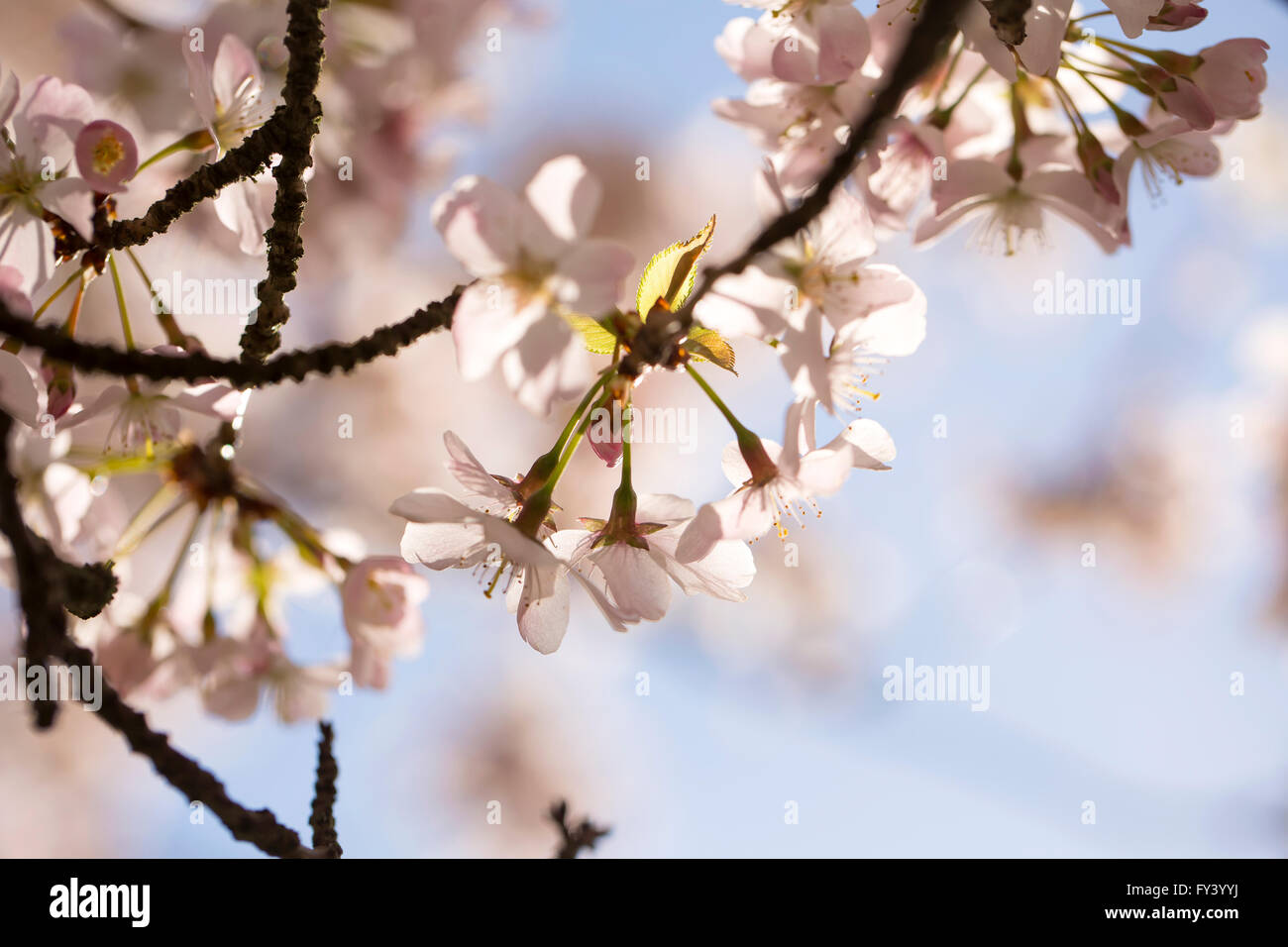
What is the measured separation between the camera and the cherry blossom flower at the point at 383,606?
1278 mm

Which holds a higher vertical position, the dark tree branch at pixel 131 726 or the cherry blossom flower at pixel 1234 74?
the cherry blossom flower at pixel 1234 74

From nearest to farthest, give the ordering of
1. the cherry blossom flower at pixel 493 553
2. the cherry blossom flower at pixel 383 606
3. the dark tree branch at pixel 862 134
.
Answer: the dark tree branch at pixel 862 134 → the cherry blossom flower at pixel 493 553 → the cherry blossom flower at pixel 383 606

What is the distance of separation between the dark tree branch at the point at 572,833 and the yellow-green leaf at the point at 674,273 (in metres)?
0.48

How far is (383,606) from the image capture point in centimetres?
130

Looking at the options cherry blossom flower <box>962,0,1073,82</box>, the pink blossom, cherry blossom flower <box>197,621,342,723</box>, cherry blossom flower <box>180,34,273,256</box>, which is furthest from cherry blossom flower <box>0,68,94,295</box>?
the pink blossom

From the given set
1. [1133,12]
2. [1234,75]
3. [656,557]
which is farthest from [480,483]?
[1234,75]

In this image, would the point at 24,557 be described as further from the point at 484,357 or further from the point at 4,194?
the point at 4,194

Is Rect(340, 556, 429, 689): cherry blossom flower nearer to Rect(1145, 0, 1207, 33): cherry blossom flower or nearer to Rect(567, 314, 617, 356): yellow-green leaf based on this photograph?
Rect(567, 314, 617, 356): yellow-green leaf

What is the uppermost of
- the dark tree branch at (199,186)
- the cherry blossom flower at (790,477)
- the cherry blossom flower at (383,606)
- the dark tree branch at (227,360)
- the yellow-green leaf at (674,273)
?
the dark tree branch at (199,186)

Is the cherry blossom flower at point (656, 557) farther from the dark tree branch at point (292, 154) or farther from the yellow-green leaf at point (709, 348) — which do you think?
the dark tree branch at point (292, 154)

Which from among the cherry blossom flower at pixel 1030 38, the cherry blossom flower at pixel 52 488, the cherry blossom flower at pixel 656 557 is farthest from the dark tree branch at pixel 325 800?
the cherry blossom flower at pixel 1030 38

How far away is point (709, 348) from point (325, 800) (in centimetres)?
60
